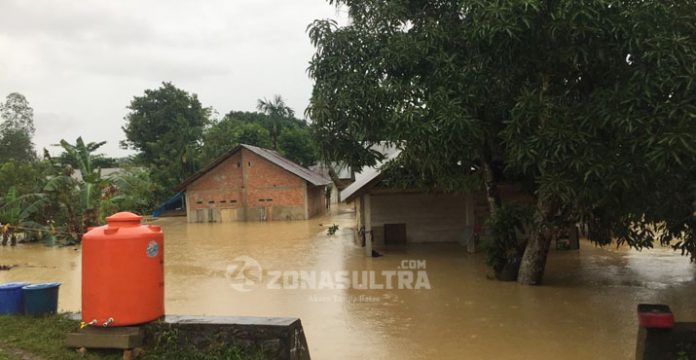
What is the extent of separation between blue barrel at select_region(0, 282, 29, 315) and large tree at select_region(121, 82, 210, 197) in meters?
31.9

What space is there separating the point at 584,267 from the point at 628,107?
7.02 metres

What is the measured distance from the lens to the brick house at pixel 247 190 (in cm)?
3056

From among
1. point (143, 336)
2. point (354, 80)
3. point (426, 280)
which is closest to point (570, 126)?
point (354, 80)

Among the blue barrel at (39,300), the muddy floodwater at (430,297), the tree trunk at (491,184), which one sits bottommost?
the muddy floodwater at (430,297)

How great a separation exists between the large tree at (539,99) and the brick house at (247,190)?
20037 mm

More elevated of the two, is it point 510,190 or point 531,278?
point 510,190

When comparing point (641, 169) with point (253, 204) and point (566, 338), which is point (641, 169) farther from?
point (253, 204)

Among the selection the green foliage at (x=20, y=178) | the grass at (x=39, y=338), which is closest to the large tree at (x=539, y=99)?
the grass at (x=39, y=338)

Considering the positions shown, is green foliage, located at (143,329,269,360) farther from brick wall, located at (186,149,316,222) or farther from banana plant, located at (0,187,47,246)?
brick wall, located at (186,149,316,222)

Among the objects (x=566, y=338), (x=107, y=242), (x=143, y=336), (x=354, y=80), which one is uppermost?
(x=354, y=80)

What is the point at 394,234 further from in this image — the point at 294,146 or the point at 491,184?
the point at 294,146

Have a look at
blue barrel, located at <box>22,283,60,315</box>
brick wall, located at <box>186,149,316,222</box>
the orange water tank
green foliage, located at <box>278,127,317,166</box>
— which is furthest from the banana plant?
green foliage, located at <box>278,127,317,166</box>

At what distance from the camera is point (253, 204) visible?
30922 mm

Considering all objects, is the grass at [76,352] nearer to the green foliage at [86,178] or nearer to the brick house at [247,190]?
the green foliage at [86,178]
